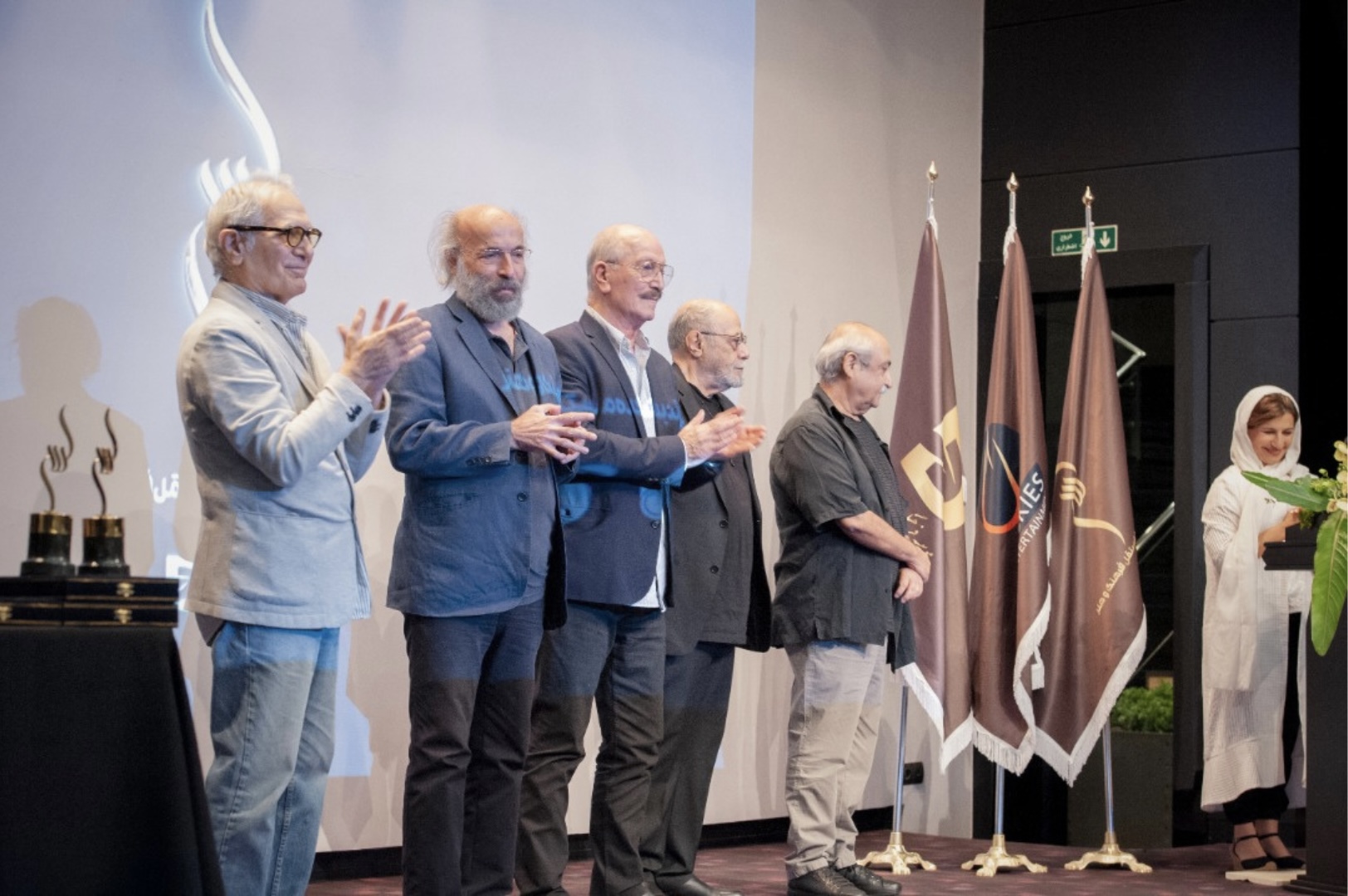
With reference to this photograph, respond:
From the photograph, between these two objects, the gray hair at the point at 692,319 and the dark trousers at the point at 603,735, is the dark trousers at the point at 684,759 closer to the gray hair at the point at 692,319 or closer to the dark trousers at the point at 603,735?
the dark trousers at the point at 603,735

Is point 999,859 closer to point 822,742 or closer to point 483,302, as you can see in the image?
point 822,742

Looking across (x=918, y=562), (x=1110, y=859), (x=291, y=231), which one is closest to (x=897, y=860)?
(x=1110, y=859)

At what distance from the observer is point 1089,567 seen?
551 centimetres

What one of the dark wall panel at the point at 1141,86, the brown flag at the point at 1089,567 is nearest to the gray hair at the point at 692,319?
the brown flag at the point at 1089,567

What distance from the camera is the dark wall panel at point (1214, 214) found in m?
6.21

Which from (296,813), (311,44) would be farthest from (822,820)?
(311,44)

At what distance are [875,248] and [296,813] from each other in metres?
4.29

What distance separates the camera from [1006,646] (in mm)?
5527

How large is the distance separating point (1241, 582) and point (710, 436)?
2.47 meters

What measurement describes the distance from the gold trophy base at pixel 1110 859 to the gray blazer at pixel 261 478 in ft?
10.8

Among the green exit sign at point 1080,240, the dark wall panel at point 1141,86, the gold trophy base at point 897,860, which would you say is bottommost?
the gold trophy base at point 897,860

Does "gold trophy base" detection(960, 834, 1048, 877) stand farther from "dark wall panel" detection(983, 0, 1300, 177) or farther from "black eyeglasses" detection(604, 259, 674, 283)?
"dark wall panel" detection(983, 0, 1300, 177)

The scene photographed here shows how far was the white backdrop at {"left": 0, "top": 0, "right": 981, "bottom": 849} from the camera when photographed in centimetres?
375

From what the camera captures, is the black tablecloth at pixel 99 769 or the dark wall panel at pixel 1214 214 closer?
the black tablecloth at pixel 99 769
